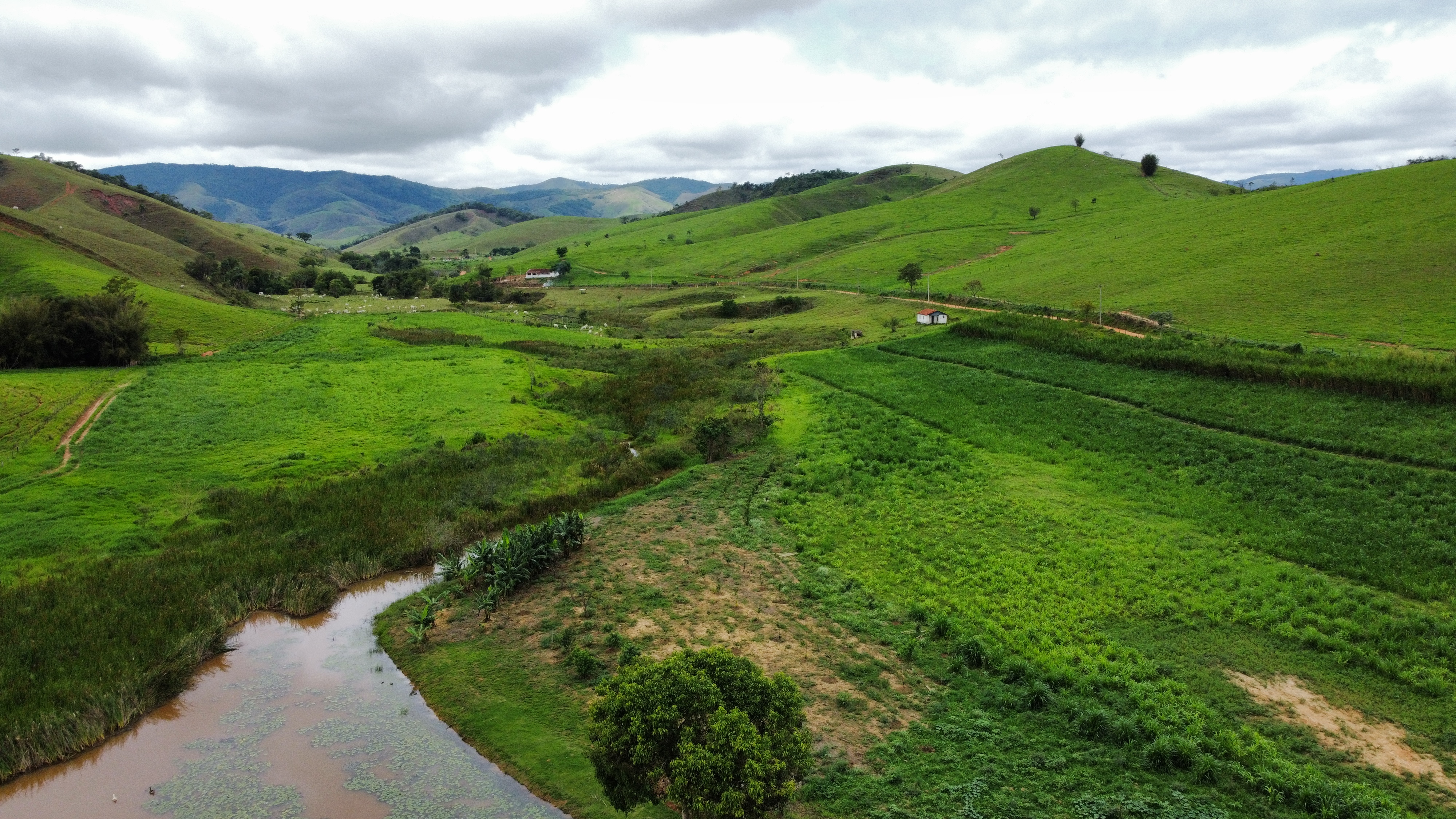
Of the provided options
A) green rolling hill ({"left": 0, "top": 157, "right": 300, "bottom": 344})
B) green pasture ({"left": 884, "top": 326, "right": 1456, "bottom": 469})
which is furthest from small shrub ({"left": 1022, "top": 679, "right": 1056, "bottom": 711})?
A: green rolling hill ({"left": 0, "top": 157, "right": 300, "bottom": 344})

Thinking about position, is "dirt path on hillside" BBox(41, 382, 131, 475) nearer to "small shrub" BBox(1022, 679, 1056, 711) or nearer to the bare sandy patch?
"small shrub" BBox(1022, 679, 1056, 711)

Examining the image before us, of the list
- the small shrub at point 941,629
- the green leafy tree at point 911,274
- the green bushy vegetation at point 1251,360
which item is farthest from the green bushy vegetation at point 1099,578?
the green leafy tree at point 911,274

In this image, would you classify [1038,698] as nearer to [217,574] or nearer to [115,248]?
[217,574]

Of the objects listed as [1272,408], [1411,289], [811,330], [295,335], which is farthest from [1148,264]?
[295,335]

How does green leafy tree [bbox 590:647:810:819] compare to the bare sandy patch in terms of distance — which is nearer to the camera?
green leafy tree [bbox 590:647:810:819]

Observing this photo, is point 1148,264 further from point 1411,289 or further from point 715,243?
point 715,243

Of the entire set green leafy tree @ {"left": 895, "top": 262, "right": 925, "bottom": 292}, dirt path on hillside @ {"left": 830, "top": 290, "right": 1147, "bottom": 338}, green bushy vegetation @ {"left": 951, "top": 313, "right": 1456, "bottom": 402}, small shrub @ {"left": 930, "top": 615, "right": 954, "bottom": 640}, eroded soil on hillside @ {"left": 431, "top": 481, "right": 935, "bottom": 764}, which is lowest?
eroded soil on hillside @ {"left": 431, "top": 481, "right": 935, "bottom": 764}

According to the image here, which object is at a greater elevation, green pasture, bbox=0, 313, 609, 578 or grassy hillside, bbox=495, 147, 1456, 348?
grassy hillside, bbox=495, 147, 1456, 348
